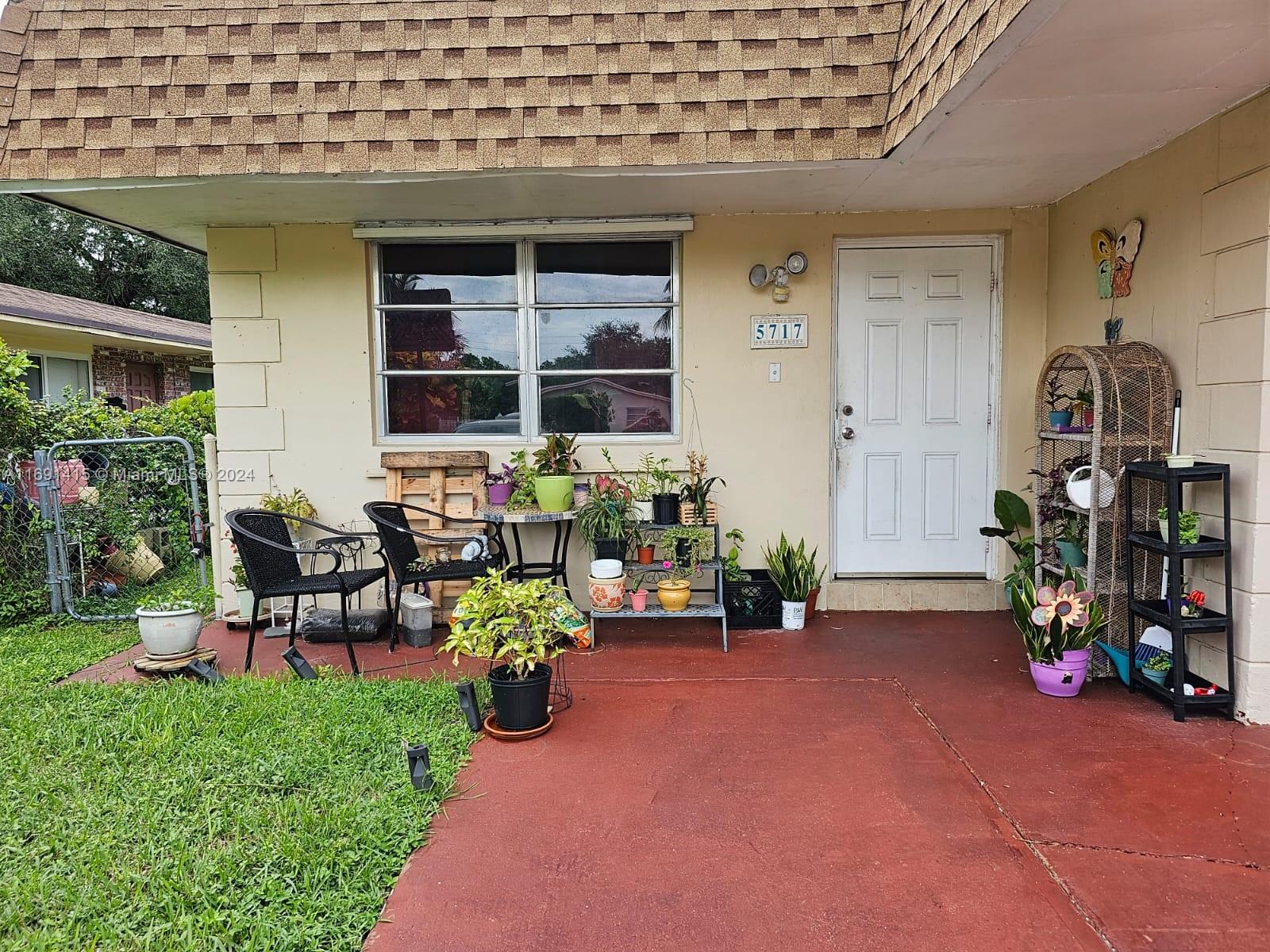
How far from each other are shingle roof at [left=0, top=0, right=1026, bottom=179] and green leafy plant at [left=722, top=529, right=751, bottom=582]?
197 cm

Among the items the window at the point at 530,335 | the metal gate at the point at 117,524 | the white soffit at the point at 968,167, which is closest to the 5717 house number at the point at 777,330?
the window at the point at 530,335

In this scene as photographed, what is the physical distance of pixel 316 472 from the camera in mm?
4562

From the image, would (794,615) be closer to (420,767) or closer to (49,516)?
(420,767)

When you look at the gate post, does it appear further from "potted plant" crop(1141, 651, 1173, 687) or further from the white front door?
"potted plant" crop(1141, 651, 1173, 687)

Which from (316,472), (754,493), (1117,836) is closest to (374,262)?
(316,472)

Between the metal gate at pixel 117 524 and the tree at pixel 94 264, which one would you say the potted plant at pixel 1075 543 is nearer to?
the metal gate at pixel 117 524

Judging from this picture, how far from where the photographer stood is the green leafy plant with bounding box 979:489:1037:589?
3934 millimetres

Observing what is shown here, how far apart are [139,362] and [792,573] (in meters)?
10.4

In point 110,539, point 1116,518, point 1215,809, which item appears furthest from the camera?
point 110,539

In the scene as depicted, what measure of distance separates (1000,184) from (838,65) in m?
1.06

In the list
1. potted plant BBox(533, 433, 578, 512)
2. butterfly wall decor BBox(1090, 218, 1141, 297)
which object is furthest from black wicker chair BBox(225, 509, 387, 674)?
butterfly wall decor BBox(1090, 218, 1141, 297)

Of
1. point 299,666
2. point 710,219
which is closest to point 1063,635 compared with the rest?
point 710,219

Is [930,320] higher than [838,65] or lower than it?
lower

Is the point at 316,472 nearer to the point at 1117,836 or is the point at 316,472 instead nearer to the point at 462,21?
the point at 462,21
